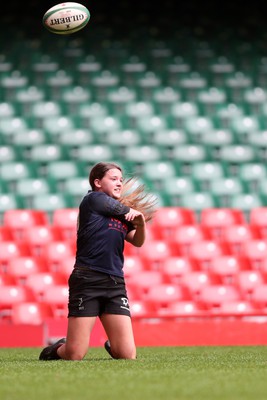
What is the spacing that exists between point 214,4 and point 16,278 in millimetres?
6686

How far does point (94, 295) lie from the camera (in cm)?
564

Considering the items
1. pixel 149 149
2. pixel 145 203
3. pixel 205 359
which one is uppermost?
pixel 149 149

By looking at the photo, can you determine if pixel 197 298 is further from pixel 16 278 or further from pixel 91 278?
pixel 91 278

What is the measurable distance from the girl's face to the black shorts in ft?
1.62

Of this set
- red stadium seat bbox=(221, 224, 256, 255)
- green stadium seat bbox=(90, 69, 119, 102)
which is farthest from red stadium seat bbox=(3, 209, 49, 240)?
green stadium seat bbox=(90, 69, 119, 102)

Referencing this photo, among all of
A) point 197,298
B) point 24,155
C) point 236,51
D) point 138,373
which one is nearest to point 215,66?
point 236,51

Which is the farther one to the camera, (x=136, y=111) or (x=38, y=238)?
(x=136, y=111)

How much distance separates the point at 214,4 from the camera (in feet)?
49.0

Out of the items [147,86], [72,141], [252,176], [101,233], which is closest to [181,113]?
[147,86]

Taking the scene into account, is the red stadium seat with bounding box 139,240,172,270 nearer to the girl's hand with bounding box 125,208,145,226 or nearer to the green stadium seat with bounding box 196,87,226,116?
the green stadium seat with bounding box 196,87,226,116

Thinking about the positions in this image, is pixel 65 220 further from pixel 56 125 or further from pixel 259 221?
pixel 259 221

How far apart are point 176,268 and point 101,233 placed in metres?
4.79

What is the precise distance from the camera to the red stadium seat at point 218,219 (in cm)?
1097

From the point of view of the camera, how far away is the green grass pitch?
→ 3.82 meters
